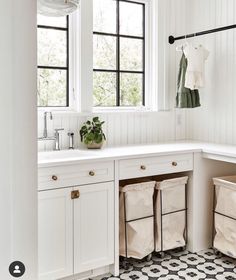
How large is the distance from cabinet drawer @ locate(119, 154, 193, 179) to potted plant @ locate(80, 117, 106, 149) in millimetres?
407

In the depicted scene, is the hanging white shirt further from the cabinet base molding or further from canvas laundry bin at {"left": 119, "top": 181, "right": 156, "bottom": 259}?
the cabinet base molding

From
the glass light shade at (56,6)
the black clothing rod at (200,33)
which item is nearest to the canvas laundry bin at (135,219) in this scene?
the glass light shade at (56,6)

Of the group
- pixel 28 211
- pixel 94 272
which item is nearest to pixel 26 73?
pixel 28 211

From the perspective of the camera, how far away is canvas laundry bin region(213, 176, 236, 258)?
2.66 metres

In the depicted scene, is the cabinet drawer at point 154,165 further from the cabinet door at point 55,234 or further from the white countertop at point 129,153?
the cabinet door at point 55,234

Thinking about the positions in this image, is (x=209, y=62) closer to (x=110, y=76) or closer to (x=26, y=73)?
(x=110, y=76)

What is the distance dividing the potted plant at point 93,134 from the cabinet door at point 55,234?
64 centimetres

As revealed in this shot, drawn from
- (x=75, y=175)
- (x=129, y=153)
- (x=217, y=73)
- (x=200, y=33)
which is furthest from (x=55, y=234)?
(x=200, y=33)

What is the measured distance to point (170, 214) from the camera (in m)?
2.79

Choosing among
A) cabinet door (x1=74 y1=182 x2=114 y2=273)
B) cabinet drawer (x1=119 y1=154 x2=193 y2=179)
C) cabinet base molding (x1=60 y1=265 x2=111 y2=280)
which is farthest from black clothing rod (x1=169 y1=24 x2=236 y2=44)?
cabinet base molding (x1=60 y1=265 x2=111 y2=280)

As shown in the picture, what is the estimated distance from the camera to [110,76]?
125 inches

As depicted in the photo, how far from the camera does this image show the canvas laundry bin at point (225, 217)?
2658 millimetres

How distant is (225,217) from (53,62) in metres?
1.88

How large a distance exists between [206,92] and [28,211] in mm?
2897
